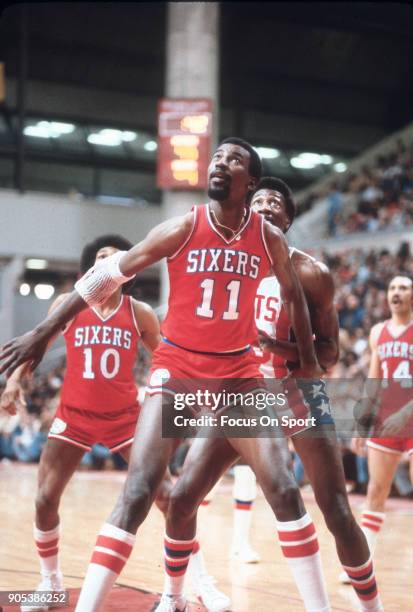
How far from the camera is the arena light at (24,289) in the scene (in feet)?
75.6

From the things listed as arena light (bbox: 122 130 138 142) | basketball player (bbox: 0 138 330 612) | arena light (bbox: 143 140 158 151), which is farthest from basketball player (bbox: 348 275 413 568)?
arena light (bbox: 143 140 158 151)

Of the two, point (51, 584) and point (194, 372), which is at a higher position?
point (194, 372)

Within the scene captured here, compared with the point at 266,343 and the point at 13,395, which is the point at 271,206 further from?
the point at 13,395

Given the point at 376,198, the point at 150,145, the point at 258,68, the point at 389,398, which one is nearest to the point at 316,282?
the point at 389,398

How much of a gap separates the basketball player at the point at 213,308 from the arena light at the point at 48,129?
2397cm

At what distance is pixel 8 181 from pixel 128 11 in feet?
21.2

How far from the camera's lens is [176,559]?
4.05 metres

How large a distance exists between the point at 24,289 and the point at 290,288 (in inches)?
809

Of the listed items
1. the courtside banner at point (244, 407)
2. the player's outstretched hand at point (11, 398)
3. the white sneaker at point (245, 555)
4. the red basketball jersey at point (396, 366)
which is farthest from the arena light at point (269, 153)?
the player's outstretched hand at point (11, 398)

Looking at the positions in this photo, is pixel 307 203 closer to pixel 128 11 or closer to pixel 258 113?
pixel 258 113

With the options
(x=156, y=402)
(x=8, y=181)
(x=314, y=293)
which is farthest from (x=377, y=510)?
(x=8, y=181)

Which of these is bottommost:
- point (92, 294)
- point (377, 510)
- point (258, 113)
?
point (377, 510)

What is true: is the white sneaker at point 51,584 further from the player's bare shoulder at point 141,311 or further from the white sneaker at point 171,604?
the player's bare shoulder at point 141,311

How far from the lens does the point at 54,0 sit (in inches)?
939
